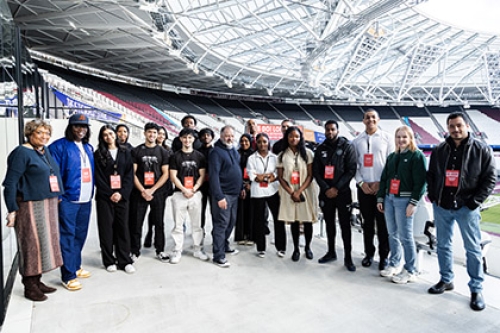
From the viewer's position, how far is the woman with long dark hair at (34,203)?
2.39 metres

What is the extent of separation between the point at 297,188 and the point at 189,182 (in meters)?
1.20

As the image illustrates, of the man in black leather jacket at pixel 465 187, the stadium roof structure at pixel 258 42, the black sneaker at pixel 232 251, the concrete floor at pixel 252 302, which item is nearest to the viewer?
the concrete floor at pixel 252 302

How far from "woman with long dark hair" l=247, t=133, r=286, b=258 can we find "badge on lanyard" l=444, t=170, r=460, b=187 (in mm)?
1710

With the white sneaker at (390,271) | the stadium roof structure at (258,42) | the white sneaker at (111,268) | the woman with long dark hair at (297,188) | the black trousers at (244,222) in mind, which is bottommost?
the white sneaker at (111,268)

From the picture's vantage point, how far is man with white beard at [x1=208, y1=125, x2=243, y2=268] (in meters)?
3.43

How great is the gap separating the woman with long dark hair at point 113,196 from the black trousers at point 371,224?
242 cm

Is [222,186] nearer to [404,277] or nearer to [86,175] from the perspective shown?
[86,175]

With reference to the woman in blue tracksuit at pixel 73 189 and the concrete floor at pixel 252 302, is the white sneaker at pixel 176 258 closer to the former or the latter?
the concrete floor at pixel 252 302

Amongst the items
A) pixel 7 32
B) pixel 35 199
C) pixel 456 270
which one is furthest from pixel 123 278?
pixel 456 270

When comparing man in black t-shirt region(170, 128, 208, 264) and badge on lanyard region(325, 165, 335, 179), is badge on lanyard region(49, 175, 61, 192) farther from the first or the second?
badge on lanyard region(325, 165, 335, 179)

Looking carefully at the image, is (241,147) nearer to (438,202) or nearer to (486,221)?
(438,202)

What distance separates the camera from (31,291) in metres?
2.57

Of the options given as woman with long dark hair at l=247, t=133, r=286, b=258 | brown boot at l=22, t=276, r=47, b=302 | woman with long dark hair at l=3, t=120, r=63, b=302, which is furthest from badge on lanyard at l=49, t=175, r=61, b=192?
woman with long dark hair at l=247, t=133, r=286, b=258

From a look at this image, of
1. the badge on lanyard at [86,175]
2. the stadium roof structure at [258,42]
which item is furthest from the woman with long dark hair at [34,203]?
the stadium roof structure at [258,42]
